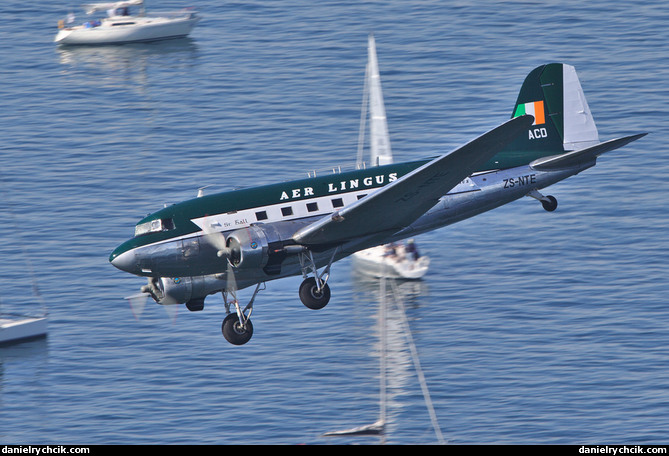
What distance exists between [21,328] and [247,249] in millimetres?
54616

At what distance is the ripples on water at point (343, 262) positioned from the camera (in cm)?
8038

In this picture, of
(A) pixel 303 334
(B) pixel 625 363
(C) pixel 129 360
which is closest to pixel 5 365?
(C) pixel 129 360

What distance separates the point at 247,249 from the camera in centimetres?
4100

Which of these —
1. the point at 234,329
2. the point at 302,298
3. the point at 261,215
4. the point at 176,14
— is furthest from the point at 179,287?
the point at 176,14

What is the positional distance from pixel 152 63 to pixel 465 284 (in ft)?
188

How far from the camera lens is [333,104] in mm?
120688

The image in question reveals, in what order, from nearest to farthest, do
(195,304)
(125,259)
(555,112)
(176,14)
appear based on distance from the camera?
(125,259), (195,304), (555,112), (176,14)

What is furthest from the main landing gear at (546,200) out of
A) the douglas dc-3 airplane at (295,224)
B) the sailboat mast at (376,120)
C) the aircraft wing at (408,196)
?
the sailboat mast at (376,120)

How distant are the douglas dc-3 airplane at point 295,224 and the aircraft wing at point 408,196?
0.05 metres

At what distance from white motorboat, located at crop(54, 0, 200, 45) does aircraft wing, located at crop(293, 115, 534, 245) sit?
96.0 metres

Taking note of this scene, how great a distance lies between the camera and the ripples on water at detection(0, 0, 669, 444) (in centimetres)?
8038

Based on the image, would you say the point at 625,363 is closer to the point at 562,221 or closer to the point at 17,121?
the point at 562,221

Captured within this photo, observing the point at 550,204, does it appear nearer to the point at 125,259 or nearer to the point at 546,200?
the point at 546,200

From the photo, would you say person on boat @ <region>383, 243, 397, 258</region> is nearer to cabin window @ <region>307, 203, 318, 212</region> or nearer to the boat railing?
the boat railing
